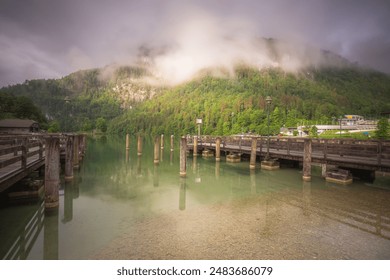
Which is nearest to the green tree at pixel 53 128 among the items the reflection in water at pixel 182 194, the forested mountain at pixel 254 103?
the forested mountain at pixel 254 103

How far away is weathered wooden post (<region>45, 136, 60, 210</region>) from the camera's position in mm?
9016

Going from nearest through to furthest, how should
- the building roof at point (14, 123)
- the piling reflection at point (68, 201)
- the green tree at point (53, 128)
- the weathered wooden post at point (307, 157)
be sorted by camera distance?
the piling reflection at point (68, 201), the weathered wooden post at point (307, 157), the building roof at point (14, 123), the green tree at point (53, 128)

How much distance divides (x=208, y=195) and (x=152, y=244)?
6193 millimetres

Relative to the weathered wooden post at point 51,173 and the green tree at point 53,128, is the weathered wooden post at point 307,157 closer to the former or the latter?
→ the weathered wooden post at point 51,173

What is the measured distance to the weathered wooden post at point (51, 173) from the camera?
9.02 metres

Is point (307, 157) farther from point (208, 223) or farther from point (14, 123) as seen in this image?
point (14, 123)

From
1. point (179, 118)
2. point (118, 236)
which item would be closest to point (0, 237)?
point (118, 236)

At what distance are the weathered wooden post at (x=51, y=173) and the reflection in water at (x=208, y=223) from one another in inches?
22.4

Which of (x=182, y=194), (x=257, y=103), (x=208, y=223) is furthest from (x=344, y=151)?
(x=257, y=103)

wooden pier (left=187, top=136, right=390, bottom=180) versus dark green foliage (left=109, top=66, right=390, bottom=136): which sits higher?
dark green foliage (left=109, top=66, right=390, bottom=136)

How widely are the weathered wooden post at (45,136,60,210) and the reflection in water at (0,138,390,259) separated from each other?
0.57 meters

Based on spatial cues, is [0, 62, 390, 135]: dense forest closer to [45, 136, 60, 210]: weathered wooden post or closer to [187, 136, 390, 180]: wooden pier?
[187, 136, 390, 180]: wooden pier

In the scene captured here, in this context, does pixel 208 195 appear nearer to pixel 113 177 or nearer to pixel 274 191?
pixel 274 191

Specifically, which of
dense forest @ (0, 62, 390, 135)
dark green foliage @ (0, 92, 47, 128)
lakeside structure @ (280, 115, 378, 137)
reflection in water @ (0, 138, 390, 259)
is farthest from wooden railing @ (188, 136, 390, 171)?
dark green foliage @ (0, 92, 47, 128)
